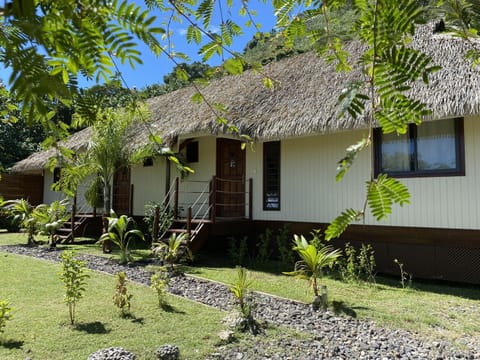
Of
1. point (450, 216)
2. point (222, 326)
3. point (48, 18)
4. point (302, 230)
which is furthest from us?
point (302, 230)

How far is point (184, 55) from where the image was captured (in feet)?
6.04

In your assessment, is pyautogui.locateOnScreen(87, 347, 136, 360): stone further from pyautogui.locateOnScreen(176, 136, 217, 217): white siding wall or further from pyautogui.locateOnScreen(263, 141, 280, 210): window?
pyautogui.locateOnScreen(176, 136, 217, 217): white siding wall

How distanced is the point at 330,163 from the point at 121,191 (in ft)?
25.1


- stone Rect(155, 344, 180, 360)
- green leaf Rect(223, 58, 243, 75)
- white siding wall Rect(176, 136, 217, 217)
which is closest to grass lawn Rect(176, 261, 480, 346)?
stone Rect(155, 344, 180, 360)

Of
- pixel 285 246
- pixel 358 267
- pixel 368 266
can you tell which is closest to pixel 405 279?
pixel 368 266

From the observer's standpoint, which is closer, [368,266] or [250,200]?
[368,266]

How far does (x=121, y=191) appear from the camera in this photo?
13.1 metres

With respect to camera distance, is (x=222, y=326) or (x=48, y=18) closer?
(x=48, y=18)

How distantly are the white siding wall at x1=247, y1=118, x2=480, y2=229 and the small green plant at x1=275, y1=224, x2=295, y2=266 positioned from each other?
394mm

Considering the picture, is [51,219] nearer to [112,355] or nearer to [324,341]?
[112,355]

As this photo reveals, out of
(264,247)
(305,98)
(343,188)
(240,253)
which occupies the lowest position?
(240,253)

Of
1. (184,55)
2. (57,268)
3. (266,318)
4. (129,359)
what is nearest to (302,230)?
(266,318)

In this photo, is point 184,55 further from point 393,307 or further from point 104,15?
point 393,307

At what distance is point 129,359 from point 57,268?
4.81 m
